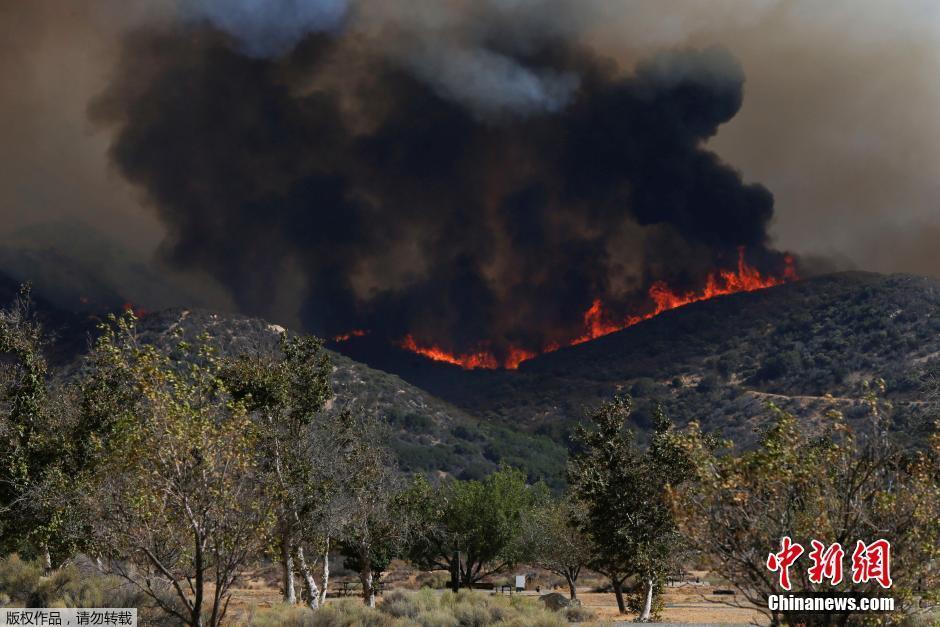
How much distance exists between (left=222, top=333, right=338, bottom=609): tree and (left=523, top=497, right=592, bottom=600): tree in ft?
104

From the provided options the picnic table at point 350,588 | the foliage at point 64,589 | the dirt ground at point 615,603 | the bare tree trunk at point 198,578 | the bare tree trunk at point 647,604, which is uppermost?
the bare tree trunk at point 198,578

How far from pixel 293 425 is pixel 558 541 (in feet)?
141

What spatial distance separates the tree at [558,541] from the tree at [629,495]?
2243cm

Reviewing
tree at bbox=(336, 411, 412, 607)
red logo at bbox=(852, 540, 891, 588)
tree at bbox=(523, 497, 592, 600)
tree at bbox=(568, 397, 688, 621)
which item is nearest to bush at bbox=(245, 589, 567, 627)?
tree at bbox=(568, 397, 688, 621)

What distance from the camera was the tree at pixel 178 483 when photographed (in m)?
18.6

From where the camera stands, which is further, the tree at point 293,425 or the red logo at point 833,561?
the tree at point 293,425

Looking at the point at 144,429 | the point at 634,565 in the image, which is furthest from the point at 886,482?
the point at 634,565

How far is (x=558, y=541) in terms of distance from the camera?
247 ft

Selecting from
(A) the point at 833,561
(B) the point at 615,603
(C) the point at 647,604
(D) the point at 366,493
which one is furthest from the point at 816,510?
(B) the point at 615,603

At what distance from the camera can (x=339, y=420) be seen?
50.2m

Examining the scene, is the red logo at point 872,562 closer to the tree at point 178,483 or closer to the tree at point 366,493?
the tree at point 178,483

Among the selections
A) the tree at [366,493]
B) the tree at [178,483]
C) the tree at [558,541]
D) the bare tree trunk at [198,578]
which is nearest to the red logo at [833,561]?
the tree at [178,483]

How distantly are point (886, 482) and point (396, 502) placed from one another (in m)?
45.5

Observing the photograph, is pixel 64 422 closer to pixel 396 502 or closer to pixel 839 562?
pixel 396 502
